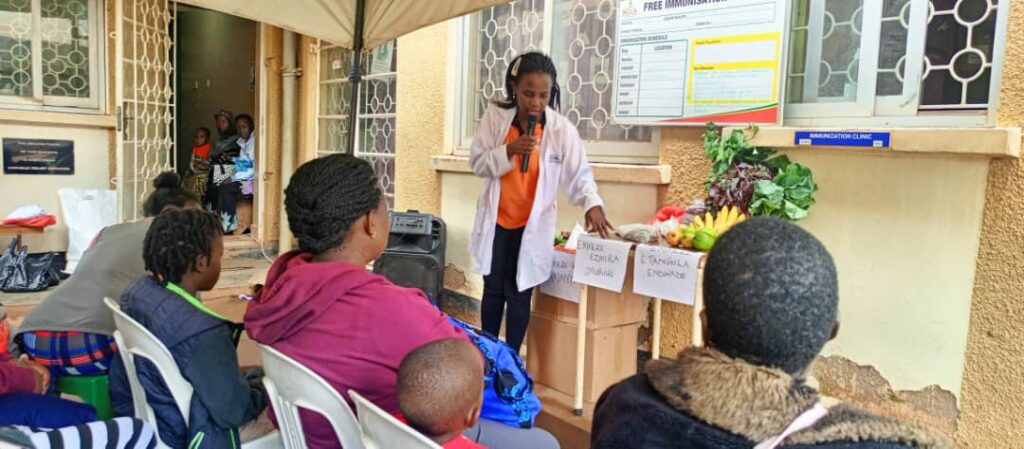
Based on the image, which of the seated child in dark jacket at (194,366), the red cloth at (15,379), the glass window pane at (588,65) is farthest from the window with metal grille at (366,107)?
the seated child in dark jacket at (194,366)

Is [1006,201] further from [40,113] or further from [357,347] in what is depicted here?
[40,113]

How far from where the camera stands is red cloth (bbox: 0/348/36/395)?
2.16 meters

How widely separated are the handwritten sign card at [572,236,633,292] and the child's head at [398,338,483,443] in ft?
6.00

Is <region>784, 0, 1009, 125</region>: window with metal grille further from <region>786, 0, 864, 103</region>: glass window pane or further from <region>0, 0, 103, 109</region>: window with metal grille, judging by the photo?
<region>0, 0, 103, 109</region>: window with metal grille

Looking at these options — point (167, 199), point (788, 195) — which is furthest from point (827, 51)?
point (167, 199)

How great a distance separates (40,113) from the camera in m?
A: 6.11

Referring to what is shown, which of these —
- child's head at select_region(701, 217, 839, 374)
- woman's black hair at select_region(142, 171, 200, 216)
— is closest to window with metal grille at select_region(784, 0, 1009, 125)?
child's head at select_region(701, 217, 839, 374)

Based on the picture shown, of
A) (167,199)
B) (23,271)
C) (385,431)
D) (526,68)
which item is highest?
(526,68)

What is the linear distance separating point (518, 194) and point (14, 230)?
183 inches

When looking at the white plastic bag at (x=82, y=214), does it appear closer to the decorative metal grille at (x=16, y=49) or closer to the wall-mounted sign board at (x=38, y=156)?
the wall-mounted sign board at (x=38, y=156)

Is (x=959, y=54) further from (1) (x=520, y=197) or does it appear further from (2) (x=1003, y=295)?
(1) (x=520, y=197)

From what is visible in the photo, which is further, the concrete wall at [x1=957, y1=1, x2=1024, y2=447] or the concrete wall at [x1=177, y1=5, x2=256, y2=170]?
the concrete wall at [x1=177, y1=5, x2=256, y2=170]

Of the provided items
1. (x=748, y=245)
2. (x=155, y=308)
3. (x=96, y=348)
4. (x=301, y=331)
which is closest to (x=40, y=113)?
(x=96, y=348)

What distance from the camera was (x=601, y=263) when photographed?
319 cm
